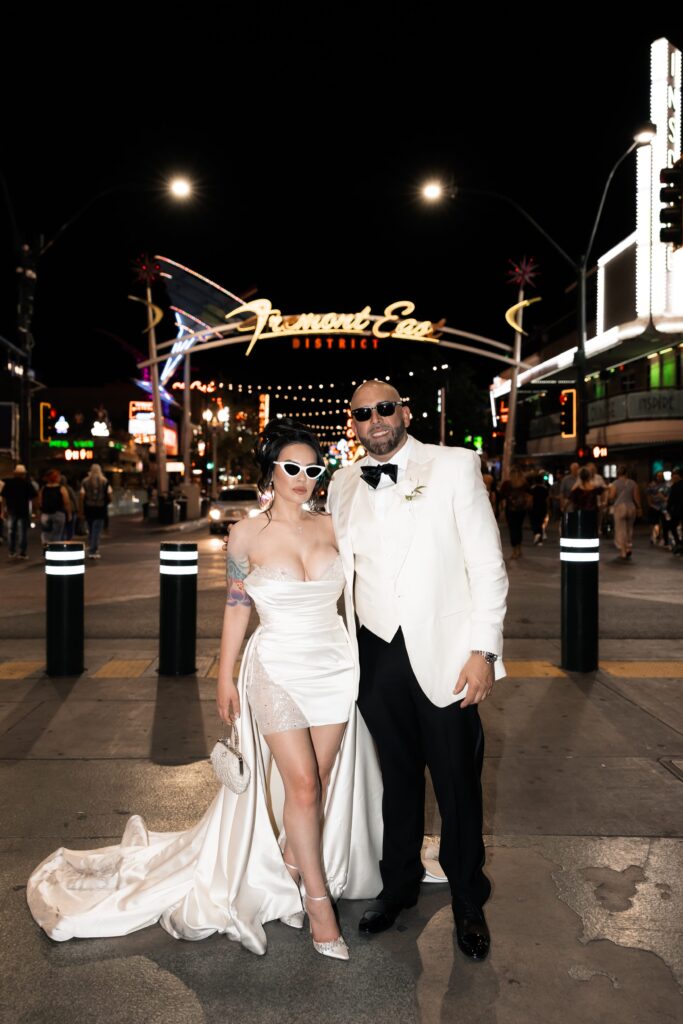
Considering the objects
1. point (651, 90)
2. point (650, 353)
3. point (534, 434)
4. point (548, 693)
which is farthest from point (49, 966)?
point (534, 434)

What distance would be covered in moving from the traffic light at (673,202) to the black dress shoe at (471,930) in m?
12.4

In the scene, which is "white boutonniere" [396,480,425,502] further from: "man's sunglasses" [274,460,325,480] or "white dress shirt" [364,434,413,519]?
"man's sunglasses" [274,460,325,480]

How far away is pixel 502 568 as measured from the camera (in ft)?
11.3

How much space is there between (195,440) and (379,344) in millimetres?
17147

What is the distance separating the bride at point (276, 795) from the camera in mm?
3410

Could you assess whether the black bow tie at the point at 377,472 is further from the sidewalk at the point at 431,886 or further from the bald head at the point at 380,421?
the sidewalk at the point at 431,886

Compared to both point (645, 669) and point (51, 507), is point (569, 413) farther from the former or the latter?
point (645, 669)

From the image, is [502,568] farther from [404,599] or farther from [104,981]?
[104,981]

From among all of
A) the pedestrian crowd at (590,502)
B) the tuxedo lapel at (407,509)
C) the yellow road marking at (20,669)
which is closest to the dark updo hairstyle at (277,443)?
the tuxedo lapel at (407,509)

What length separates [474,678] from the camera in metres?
3.39

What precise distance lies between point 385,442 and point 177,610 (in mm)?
4515

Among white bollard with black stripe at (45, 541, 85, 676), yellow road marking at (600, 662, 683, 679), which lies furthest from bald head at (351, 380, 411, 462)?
yellow road marking at (600, 662, 683, 679)

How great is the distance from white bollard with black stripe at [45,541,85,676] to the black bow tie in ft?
15.0

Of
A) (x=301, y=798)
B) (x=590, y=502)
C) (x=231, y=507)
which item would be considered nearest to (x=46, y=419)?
(x=231, y=507)
